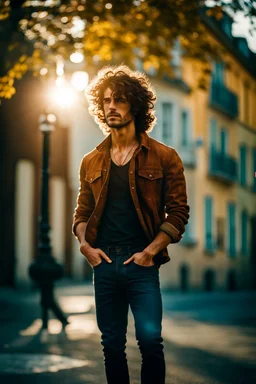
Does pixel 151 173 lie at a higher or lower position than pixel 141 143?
lower

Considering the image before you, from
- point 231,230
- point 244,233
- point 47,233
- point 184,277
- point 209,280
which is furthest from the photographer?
point 244,233

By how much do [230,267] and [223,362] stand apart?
107ft

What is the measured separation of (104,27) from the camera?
1805 cm

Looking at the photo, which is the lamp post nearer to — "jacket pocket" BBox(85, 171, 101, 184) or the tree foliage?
the tree foliage

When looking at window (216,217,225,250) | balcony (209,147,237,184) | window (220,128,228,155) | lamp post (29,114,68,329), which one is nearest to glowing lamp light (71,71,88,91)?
lamp post (29,114,68,329)

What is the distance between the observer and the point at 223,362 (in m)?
9.36

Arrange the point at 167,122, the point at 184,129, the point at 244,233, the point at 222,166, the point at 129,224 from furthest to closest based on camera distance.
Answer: the point at 244,233 → the point at 222,166 → the point at 184,129 → the point at 167,122 → the point at 129,224

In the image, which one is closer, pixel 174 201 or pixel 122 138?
pixel 174 201

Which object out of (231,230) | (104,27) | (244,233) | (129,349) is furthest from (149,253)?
(244,233)

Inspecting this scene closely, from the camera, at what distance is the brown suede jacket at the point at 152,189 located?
5.70 m

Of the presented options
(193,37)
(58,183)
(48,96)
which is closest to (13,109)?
(58,183)

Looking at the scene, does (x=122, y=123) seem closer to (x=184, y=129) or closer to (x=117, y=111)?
(x=117, y=111)

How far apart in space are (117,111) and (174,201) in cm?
63

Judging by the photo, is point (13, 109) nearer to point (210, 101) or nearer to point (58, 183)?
point (58, 183)
